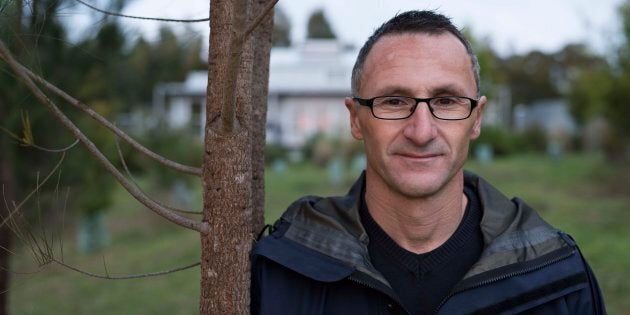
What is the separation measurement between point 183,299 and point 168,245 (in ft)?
9.68

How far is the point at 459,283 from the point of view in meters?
1.88

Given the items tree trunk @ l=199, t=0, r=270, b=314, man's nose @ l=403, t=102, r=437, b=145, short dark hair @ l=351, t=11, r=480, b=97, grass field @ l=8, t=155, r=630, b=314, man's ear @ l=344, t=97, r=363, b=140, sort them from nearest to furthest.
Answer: tree trunk @ l=199, t=0, r=270, b=314 → man's nose @ l=403, t=102, r=437, b=145 → short dark hair @ l=351, t=11, r=480, b=97 → man's ear @ l=344, t=97, r=363, b=140 → grass field @ l=8, t=155, r=630, b=314

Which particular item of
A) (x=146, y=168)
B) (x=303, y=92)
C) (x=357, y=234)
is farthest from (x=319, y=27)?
(x=357, y=234)

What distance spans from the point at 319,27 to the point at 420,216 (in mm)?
36536

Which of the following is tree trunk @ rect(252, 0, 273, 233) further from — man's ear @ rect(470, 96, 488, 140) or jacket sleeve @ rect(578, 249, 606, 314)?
jacket sleeve @ rect(578, 249, 606, 314)

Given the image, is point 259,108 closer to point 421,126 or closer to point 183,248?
point 421,126

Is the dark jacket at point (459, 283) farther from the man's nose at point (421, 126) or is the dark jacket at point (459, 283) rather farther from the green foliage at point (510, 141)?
the green foliage at point (510, 141)

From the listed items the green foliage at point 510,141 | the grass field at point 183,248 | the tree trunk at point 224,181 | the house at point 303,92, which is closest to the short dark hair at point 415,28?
the tree trunk at point 224,181

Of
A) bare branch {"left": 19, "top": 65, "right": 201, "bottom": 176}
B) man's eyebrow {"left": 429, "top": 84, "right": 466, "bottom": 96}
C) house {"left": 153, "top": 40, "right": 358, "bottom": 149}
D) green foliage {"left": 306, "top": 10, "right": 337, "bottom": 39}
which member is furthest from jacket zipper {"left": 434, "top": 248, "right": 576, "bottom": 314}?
green foliage {"left": 306, "top": 10, "right": 337, "bottom": 39}

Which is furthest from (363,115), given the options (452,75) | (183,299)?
(183,299)

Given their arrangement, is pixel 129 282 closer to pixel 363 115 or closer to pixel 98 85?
pixel 98 85

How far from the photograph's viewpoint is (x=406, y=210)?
203 centimetres

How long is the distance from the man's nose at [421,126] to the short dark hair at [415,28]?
0.72ft

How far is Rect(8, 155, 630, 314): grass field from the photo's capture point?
7.14 m
